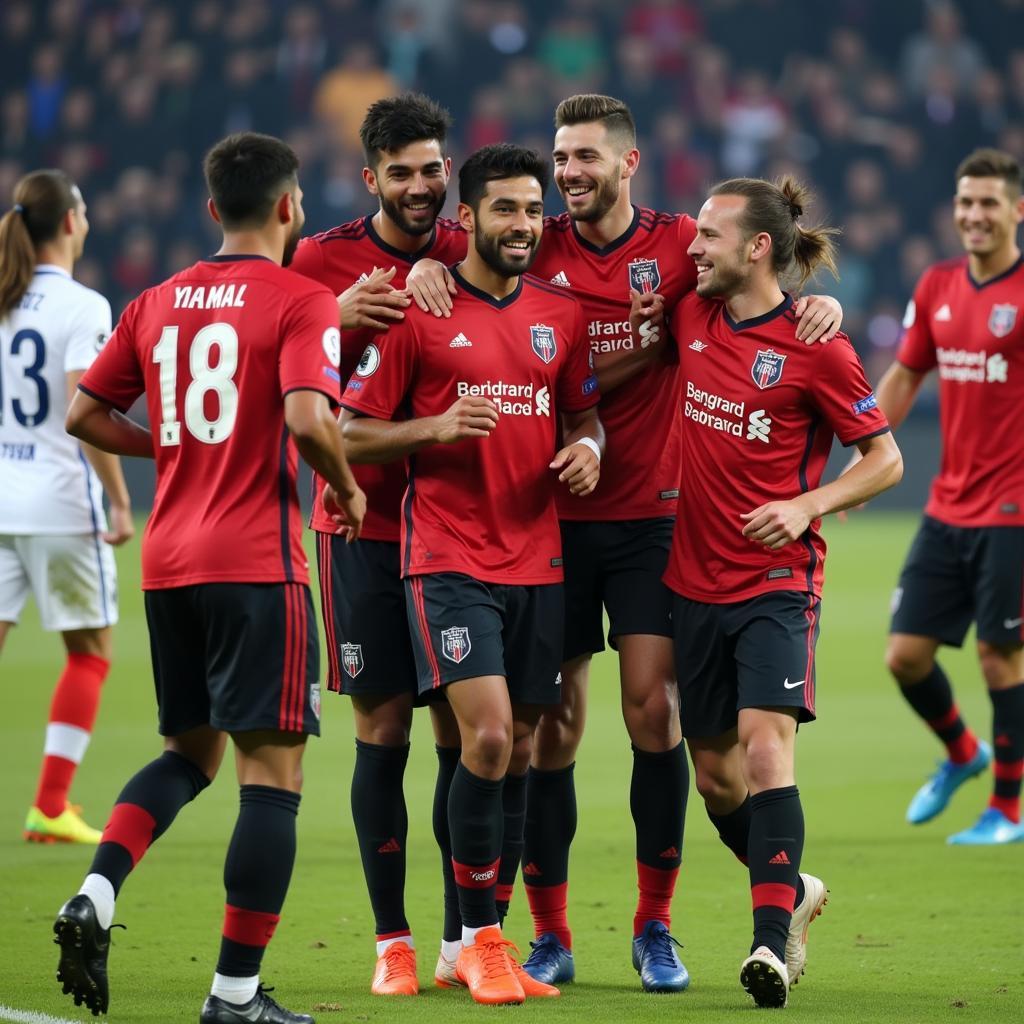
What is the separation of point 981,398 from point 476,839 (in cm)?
359

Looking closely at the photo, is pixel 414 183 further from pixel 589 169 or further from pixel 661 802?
pixel 661 802

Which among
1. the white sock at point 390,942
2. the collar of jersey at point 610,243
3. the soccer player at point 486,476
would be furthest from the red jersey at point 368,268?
the white sock at point 390,942

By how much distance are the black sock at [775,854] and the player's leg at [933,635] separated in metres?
2.70

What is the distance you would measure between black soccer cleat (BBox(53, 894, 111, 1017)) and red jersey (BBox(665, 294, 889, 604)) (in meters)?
1.82

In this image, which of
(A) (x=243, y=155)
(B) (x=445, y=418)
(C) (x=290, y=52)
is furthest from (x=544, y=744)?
(C) (x=290, y=52)

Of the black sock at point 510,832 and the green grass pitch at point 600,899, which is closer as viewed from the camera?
the green grass pitch at point 600,899

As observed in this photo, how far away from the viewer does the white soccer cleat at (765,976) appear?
443 cm

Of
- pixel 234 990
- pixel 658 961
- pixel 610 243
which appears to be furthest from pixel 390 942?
pixel 610 243

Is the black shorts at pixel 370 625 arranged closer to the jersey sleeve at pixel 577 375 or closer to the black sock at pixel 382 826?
the black sock at pixel 382 826

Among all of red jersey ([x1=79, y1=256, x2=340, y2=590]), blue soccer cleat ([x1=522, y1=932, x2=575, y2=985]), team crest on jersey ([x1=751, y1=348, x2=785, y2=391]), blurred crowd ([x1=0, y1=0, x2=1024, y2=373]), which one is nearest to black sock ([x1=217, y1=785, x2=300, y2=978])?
red jersey ([x1=79, y1=256, x2=340, y2=590])

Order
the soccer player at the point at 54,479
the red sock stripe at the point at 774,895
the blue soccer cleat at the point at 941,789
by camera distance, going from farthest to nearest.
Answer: the blue soccer cleat at the point at 941,789
the soccer player at the point at 54,479
the red sock stripe at the point at 774,895

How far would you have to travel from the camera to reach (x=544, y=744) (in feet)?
17.4

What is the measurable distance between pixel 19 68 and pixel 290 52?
328cm

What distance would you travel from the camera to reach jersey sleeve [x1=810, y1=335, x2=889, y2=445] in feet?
15.9
